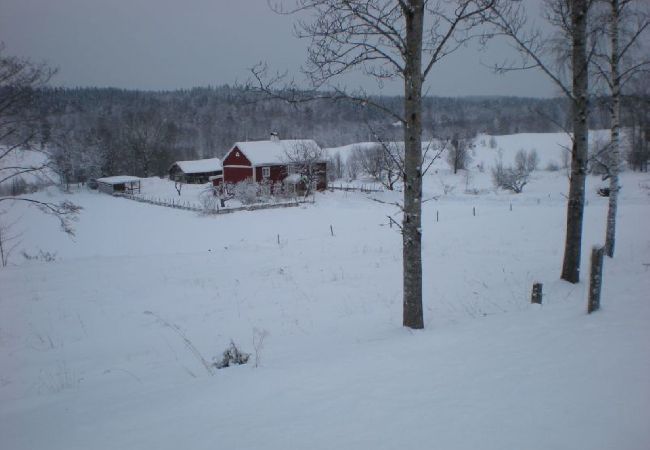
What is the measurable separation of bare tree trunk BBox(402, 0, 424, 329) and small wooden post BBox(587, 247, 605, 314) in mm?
2371

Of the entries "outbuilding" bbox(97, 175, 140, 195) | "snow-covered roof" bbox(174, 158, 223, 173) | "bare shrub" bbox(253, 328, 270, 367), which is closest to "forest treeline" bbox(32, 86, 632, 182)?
"bare shrub" bbox(253, 328, 270, 367)

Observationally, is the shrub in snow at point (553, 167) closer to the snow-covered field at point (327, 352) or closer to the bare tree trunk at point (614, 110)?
the snow-covered field at point (327, 352)

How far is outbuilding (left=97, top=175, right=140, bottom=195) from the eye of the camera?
59516 millimetres

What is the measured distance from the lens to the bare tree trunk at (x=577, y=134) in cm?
818

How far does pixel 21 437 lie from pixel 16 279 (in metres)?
13.3

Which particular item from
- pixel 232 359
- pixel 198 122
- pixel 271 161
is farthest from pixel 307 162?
pixel 198 122

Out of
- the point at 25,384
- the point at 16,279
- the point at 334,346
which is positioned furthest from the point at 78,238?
the point at 334,346

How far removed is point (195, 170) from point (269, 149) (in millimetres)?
23542

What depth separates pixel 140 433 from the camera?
12.0 ft

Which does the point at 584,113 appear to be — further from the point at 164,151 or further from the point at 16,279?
the point at 164,151

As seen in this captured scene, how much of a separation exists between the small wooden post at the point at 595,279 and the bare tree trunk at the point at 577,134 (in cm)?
304

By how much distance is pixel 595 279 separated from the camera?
564cm

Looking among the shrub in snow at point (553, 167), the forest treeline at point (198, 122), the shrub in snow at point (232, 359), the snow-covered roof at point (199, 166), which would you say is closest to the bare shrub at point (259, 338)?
the shrub in snow at point (232, 359)

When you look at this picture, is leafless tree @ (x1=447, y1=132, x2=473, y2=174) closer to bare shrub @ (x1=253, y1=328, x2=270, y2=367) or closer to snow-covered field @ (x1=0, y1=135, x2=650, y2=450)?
snow-covered field @ (x1=0, y1=135, x2=650, y2=450)
